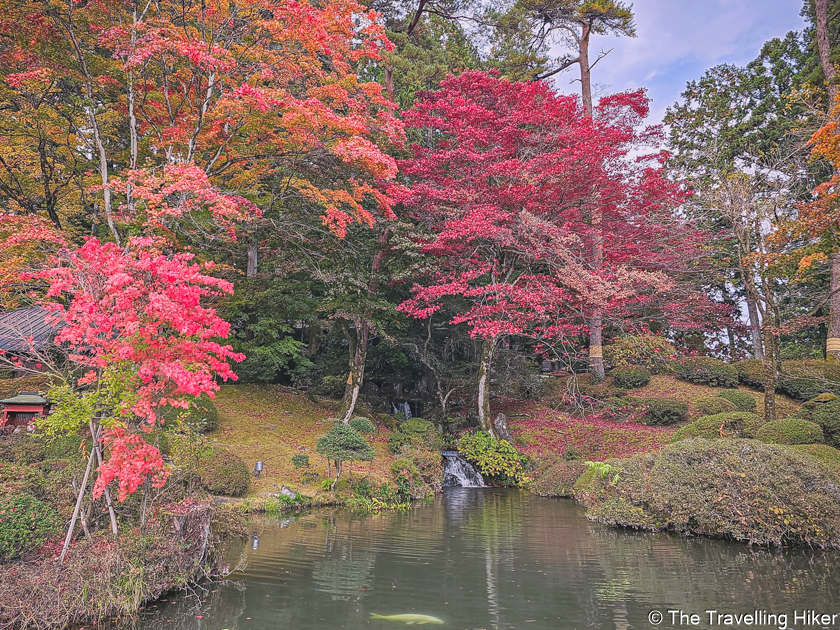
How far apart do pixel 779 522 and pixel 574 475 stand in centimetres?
544

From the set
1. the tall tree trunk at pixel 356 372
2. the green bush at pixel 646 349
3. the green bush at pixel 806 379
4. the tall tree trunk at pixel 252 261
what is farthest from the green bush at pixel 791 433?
the tall tree trunk at pixel 252 261

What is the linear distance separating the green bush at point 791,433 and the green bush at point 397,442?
27.8ft

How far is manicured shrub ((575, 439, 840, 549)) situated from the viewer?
760 centimetres

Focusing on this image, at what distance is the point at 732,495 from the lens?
26.4 ft

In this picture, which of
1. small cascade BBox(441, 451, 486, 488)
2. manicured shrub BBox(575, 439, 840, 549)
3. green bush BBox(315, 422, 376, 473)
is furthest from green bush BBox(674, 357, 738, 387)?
green bush BBox(315, 422, 376, 473)

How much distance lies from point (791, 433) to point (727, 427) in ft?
4.33

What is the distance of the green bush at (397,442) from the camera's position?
14.2 metres

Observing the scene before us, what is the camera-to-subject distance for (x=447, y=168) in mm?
15914

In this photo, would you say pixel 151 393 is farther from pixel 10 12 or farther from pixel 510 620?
Result: pixel 10 12

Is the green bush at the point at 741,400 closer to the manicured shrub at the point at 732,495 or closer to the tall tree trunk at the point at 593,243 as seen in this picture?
the tall tree trunk at the point at 593,243

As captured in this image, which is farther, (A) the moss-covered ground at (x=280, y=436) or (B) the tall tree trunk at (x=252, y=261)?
(B) the tall tree trunk at (x=252, y=261)

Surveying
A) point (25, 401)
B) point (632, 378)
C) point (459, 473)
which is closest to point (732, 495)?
point (459, 473)

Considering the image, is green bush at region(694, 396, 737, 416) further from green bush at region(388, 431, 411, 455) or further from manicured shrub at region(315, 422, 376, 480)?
manicured shrub at region(315, 422, 376, 480)

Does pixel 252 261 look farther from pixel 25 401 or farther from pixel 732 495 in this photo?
pixel 732 495
